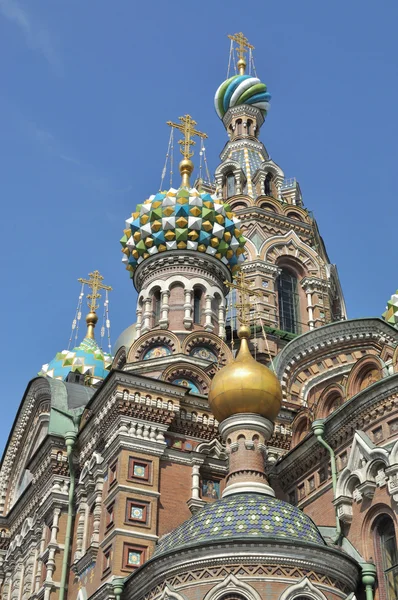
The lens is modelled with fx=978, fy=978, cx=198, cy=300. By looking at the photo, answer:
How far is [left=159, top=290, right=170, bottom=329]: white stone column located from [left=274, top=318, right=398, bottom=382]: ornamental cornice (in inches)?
90.5

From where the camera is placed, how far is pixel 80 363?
22406 millimetres

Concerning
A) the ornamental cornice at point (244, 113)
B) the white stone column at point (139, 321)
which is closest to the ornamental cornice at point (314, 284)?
the white stone column at point (139, 321)

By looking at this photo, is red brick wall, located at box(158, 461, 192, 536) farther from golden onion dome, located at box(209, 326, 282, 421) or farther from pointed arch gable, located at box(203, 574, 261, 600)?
pointed arch gable, located at box(203, 574, 261, 600)

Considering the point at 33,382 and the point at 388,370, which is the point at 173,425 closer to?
the point at 388,370

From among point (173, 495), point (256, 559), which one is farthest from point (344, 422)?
point (256, 559)

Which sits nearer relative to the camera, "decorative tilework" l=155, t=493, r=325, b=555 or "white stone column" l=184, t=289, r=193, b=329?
"decorative tilework" l=155, t=493, r=325, b=555

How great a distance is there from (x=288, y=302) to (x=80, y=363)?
4.95 m

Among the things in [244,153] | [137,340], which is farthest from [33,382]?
[244,153]

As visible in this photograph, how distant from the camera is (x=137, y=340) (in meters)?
16.2

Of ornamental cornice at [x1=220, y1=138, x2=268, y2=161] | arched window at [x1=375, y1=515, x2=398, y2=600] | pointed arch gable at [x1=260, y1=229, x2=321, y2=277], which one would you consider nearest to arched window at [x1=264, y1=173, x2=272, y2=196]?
ornamental cornice at [x1=220, y1=138, x2=268, y2=161]

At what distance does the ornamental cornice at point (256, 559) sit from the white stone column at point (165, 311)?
6352 millimetres

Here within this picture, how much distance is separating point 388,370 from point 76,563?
16.3ft

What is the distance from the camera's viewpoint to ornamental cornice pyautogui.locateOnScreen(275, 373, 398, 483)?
11.6 metres

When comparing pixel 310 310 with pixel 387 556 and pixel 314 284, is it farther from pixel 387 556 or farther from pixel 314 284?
pixel 387 556
